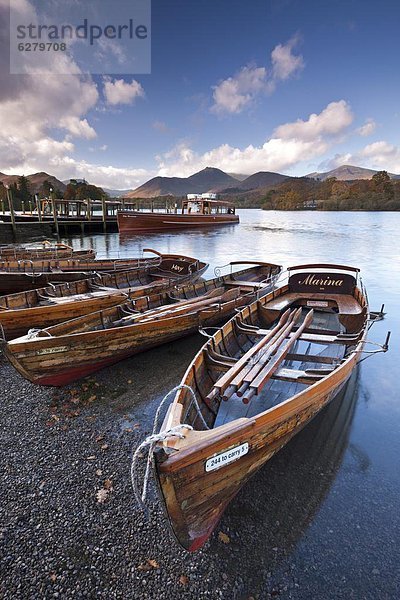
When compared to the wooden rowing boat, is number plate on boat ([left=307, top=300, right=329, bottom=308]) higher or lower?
higher

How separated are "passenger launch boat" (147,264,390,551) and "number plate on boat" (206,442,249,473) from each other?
0.04ft

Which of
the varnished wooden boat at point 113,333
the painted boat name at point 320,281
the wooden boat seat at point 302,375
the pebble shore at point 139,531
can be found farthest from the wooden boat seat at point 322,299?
the pebble shore at point 139,531

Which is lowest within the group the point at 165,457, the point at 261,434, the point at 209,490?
the point at 209,490

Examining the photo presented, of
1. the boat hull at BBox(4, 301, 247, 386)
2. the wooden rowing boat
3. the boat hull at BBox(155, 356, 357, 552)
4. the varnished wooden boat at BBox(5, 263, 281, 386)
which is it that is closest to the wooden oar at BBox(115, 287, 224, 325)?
the varnished wooden boat at BBox(5, 263, 281, 386)

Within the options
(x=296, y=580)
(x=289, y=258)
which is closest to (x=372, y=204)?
(x=289, y=258)

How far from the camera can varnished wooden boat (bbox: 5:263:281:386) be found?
589 centimetres

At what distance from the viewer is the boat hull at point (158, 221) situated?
42.9 m

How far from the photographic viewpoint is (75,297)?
9.45m

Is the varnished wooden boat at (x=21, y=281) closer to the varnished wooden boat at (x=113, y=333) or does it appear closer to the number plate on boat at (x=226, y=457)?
the varnished wooden boat at (x=113, y=333)

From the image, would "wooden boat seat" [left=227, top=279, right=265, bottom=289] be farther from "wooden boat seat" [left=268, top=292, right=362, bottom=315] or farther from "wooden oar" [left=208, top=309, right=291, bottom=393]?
"wooden oar" [left=208, top=309, right=291, bottom=393]

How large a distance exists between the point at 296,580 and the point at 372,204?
152 m

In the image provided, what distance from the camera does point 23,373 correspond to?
5.79 meters

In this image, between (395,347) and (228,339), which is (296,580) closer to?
(228,339)

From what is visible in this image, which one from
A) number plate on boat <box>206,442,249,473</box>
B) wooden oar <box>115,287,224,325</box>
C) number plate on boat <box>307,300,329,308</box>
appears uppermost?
number plate on boat <box>206,442,249,473</box>
